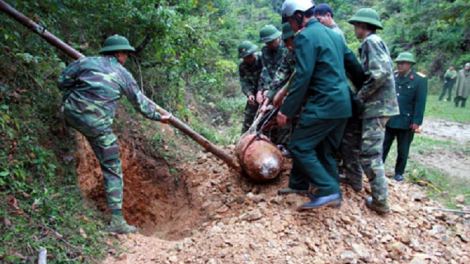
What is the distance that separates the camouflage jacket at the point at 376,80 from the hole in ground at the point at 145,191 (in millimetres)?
Result: 2454

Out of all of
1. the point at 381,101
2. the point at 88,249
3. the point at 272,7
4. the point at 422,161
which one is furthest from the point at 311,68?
the point at 272,7

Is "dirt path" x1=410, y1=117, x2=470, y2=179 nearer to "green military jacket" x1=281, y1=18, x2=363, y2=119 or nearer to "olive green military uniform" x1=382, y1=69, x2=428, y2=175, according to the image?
"olive green military uniform" x1=382, y1=69, x2=428, y2=175

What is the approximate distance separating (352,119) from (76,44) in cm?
373

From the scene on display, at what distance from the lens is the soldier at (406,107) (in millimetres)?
5031

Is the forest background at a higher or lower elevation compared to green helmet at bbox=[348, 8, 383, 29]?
lower

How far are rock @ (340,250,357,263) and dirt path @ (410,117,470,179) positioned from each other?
12.3 feet

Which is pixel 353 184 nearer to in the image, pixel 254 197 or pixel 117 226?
pixel 254 197

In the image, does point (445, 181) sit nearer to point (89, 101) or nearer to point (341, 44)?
point (341, 44)

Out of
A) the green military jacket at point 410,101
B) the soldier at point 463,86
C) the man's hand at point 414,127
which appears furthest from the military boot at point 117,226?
the soldier at point 463,86

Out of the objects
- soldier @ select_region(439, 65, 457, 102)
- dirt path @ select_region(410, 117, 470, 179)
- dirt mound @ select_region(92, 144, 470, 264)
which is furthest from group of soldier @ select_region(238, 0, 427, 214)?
soldier @ select_region(439, 65, 457, 102)

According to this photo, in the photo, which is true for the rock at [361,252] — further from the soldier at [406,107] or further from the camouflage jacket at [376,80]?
the soldier at [406,107]

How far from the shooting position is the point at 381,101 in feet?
10.8

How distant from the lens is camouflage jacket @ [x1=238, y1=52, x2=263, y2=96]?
542cm

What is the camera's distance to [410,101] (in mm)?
5133
